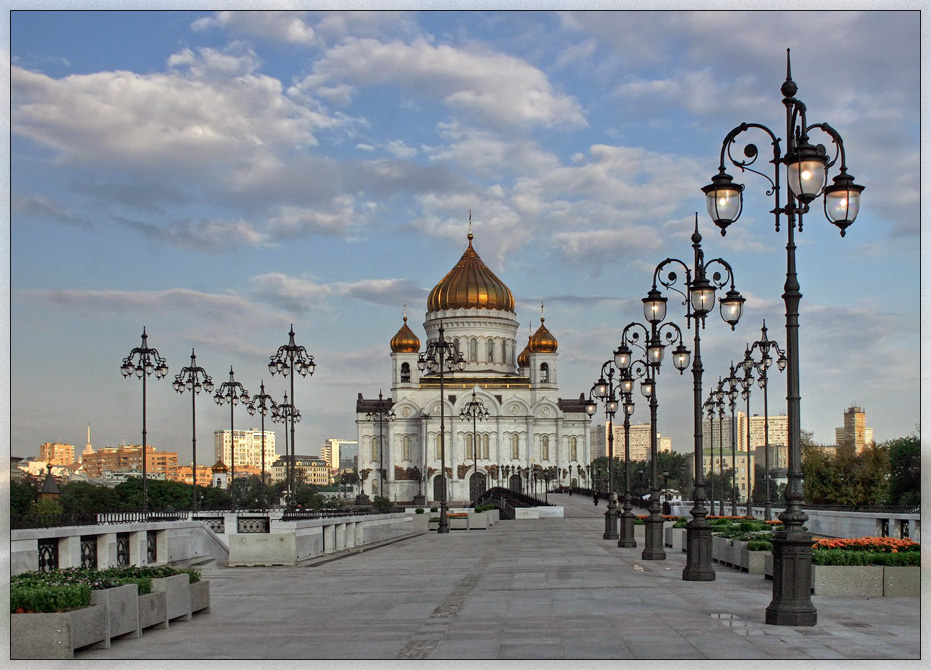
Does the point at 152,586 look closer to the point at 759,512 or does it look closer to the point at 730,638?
the point at 730,638

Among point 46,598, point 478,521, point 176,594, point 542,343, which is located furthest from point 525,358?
point 46,598

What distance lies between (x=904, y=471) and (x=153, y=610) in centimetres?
6561

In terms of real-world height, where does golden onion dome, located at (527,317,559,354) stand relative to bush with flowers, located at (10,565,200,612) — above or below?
above

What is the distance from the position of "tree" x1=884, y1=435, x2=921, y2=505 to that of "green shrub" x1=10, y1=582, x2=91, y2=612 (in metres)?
58.0

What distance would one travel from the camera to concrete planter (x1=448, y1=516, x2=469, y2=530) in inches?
2060

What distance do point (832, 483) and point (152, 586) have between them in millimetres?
48534

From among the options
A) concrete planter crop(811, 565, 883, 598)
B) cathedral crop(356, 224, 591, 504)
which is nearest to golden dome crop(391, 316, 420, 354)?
cathedral crop(356, 224, 591, 504)

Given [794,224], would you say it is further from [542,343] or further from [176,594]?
[542,343]

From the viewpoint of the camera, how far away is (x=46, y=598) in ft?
39.4

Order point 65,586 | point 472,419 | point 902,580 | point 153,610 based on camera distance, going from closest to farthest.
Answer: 1. point 65,586
2. point 153,610
3. point 902,580
4. point 472,419

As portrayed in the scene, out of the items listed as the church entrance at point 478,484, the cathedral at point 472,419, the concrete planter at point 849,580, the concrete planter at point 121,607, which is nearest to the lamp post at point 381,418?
the cathedral at point 472,419

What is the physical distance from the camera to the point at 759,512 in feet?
190

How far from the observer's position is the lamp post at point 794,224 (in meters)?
14.0

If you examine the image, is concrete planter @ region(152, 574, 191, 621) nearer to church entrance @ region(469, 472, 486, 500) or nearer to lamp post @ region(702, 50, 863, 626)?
lamp post @ region(702, 50, 863, 626)
